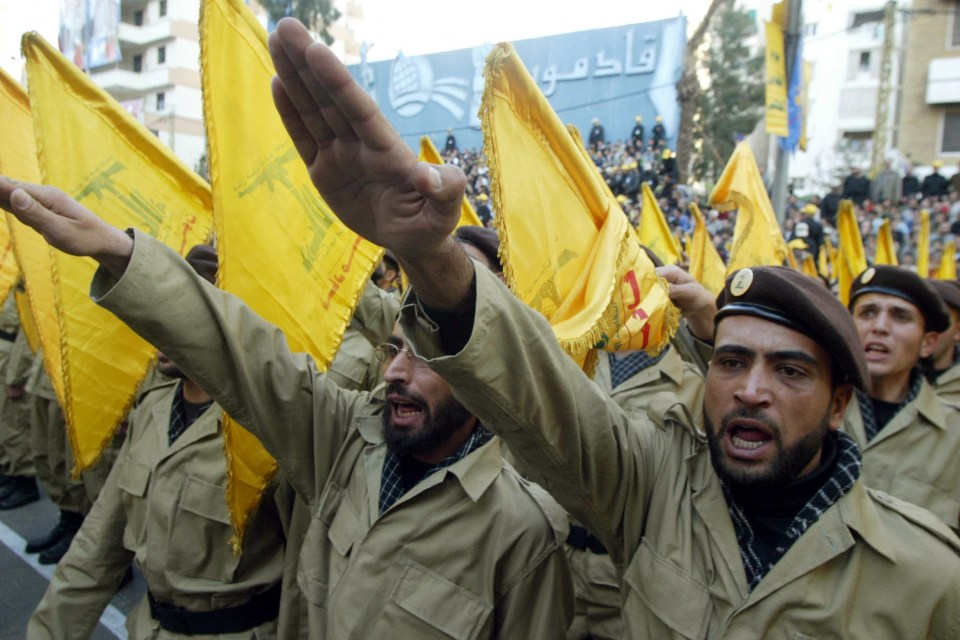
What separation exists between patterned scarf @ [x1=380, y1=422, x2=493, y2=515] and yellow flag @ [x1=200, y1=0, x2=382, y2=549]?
0.43 meters

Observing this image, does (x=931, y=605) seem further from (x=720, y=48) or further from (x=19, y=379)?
(x=720, y=48)

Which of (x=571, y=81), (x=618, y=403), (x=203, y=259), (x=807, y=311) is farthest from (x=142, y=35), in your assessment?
(x=807, y=311)

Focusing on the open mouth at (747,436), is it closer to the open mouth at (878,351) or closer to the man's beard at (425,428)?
the man's beard at (425,428)

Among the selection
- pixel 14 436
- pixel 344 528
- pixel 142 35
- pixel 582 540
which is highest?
pixel 142 35

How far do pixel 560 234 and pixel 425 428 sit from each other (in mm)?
680

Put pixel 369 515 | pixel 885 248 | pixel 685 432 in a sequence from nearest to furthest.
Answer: pixel 685 432 → pixel 369 515 → pixel 885 248

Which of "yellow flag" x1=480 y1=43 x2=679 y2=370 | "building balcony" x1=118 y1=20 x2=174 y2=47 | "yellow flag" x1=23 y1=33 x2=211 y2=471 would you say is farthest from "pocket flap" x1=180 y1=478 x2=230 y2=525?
"building balcony" x1=118 y1=20 x2=174 y2=47

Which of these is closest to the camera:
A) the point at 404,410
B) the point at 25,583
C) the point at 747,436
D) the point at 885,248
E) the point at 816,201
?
the point at 747,436

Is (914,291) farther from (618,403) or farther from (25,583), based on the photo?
(25,583)

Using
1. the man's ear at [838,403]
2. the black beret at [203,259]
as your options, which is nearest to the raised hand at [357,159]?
the man's ear at [838,403]

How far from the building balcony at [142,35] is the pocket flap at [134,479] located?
142 ft

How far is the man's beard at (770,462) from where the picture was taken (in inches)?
63.7

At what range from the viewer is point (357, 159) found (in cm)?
123

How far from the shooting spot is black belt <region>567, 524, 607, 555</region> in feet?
10.2
